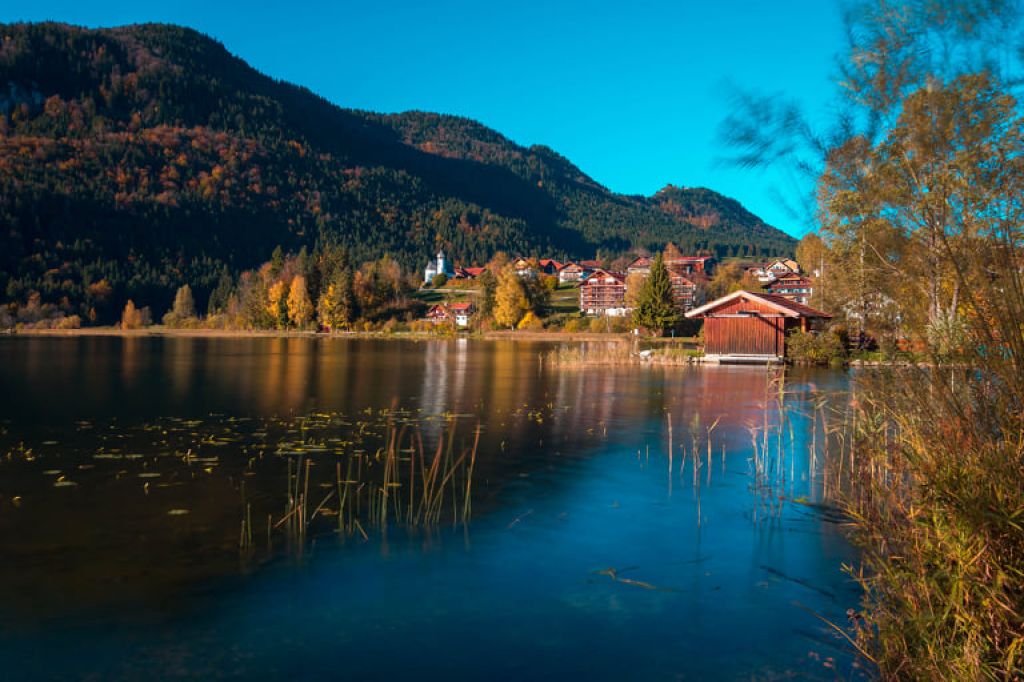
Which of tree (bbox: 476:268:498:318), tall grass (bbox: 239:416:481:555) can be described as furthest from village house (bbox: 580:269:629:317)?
tall grass (bbox: 239:416:481:555)

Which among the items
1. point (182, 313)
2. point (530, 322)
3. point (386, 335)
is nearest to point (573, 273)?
point (530, 322)

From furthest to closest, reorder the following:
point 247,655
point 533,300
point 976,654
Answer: point 533,300 → point 247,655 → point 976,654

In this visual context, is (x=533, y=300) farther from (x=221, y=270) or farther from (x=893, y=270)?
(x=221, y=270)

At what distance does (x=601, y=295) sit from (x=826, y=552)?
332 ft

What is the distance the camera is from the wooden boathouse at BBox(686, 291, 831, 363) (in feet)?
128

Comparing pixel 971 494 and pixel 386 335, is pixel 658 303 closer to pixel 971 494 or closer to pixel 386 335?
pixel 386 335

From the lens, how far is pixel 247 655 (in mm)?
6246

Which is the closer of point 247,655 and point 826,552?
point 247,655

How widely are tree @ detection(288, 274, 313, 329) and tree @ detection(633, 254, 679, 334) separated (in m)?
50.0

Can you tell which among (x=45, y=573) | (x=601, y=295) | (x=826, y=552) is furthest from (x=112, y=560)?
(x=601, y=295)

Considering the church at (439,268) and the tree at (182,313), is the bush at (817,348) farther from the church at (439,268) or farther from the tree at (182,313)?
the church at (439,268)

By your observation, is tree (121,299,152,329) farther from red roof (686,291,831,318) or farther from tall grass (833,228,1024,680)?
tall grass (833,228,1024,680)

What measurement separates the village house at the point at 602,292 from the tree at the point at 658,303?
45.1 m

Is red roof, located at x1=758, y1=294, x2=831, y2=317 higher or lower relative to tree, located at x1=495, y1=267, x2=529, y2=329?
lower
